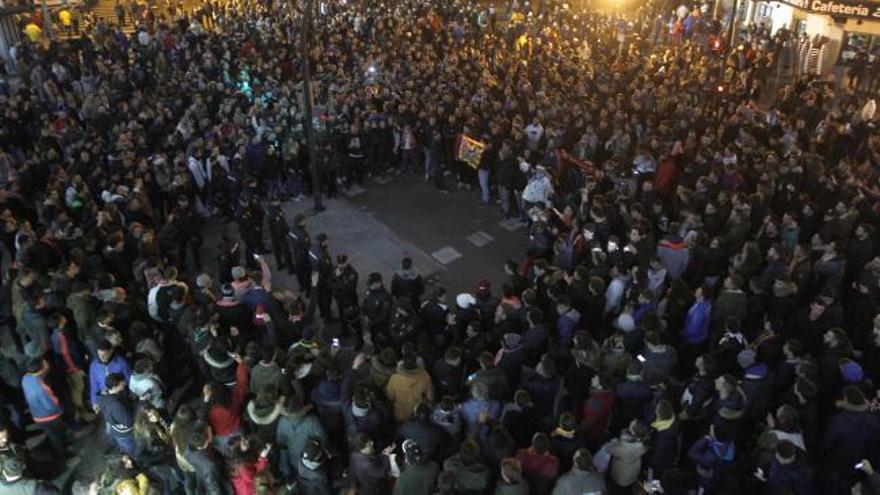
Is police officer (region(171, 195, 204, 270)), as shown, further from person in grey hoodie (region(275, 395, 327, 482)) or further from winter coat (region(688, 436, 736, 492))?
winter coat (region(688, 436, 736, 492))

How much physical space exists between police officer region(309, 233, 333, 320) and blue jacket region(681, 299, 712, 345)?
4.64 meters

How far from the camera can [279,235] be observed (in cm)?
1109

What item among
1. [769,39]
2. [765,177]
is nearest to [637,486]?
[765,177]

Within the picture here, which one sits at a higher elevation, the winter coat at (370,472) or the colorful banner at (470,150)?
the colorful banner at (470,150)

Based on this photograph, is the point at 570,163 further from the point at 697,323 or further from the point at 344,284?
the point at 344,284

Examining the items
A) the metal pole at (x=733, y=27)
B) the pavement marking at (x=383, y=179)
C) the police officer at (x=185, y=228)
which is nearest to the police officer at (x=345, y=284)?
the police officer at (x=185, y=228)

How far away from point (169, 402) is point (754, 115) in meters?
12.8

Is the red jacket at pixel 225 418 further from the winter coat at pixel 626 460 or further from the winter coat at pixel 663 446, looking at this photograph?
the winter coat at pixel 663 446

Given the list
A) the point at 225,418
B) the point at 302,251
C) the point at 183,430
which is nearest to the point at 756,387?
the point at 225,418

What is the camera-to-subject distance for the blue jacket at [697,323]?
7770 millimetres

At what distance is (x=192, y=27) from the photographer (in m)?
21.9

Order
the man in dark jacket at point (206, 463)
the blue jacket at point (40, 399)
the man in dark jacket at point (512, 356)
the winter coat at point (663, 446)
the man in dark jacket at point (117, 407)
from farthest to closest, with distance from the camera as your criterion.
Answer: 1. the man in dark jacket at point (512, 356)
2. the blue jacket at point (40, 399)
3. the man in dark jacket at point (117, 407)
4. the winter coat at point (663, 446)
5. the man in dark jacket at point (206, 463)

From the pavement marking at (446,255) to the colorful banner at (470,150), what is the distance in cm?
218

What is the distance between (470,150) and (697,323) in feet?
22.2
